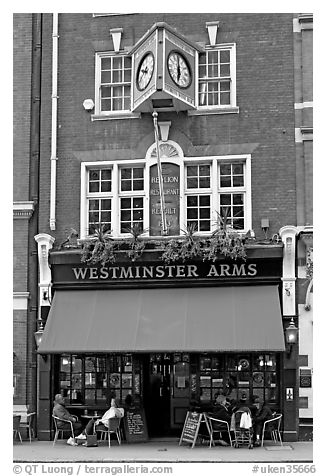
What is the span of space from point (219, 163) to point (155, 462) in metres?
7.14

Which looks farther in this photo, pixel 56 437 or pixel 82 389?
pixel 82 389

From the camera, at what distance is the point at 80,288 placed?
19.0 metres

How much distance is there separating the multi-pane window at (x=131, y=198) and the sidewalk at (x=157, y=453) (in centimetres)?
510

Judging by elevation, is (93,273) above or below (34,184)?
below

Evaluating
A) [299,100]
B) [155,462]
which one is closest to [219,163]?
[299,100]

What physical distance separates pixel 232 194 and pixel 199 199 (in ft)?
2.58

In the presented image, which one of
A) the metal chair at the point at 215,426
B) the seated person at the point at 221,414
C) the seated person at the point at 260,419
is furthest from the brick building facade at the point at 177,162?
the metal chair at the point at 215,426

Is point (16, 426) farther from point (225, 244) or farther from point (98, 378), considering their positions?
point (225, 244)

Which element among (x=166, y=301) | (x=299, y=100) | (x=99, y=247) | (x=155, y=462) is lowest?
(x=155, y=462)

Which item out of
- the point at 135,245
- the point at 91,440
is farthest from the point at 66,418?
the point at 135,245

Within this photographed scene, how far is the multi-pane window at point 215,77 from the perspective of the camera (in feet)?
62.9

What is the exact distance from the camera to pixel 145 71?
18484 mm

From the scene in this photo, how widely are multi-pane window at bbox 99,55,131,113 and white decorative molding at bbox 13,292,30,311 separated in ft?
15.8
